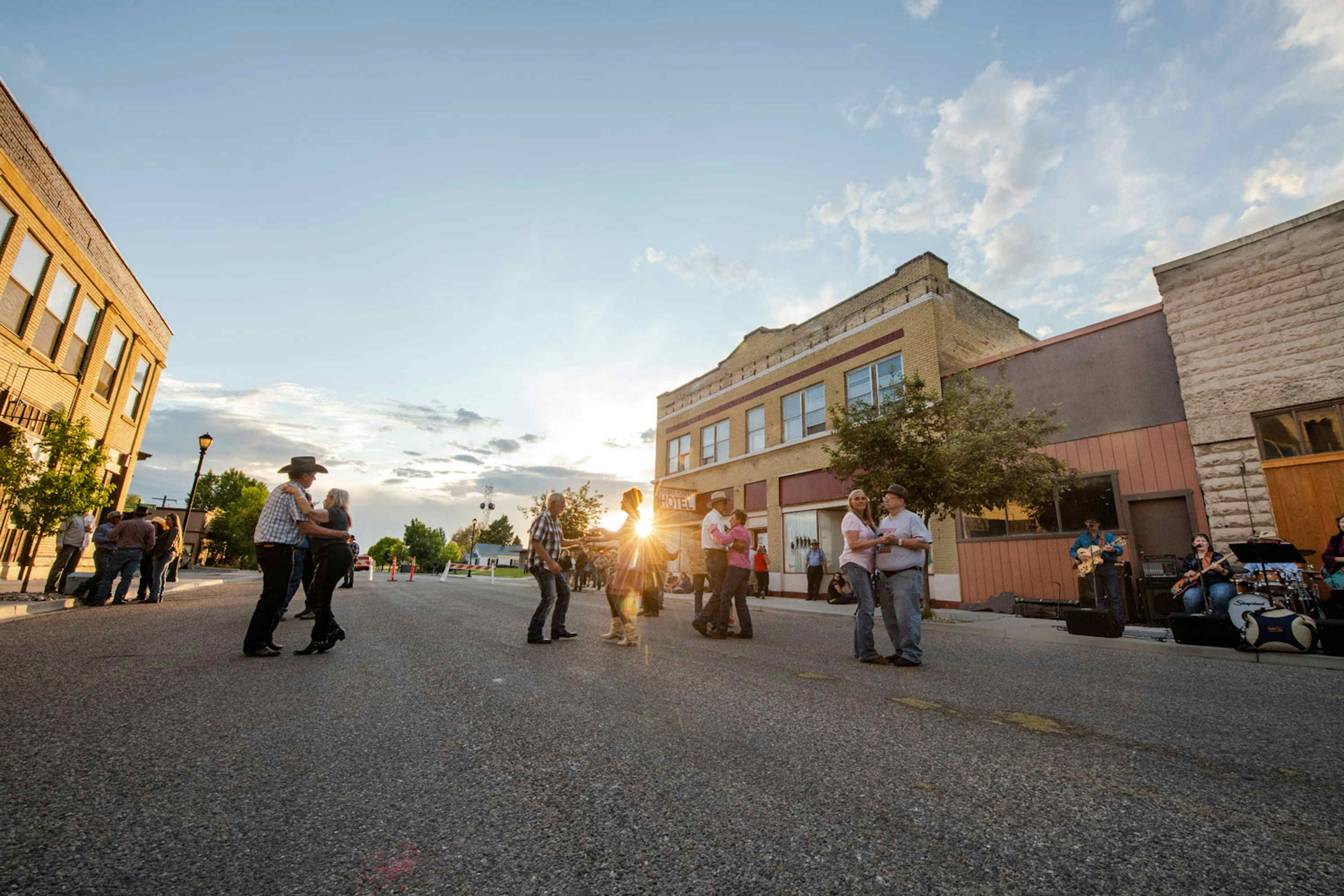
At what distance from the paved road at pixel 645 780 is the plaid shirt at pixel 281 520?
1070 mm

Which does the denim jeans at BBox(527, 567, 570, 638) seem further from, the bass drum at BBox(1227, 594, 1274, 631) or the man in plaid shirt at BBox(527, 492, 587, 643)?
the bass drum at BBox(1227, 594, 1274, 631)

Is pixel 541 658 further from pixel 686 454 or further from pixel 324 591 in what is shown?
pixel 686 454

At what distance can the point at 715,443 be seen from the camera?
26609mm

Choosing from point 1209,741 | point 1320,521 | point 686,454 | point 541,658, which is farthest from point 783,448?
point 1209,741

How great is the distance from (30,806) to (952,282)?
69.3 ft

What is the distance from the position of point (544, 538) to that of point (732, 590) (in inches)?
101

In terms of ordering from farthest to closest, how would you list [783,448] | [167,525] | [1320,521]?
[783,448] → [167,525] → [1320,521]

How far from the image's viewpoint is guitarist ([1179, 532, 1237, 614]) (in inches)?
333

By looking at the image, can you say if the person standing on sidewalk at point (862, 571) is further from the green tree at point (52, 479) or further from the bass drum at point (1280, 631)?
the green tree at point (52, 479)

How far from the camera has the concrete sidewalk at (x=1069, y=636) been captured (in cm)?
635

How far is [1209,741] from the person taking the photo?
10.6ft

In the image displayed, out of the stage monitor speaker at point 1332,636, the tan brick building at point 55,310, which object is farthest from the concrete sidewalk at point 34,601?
the stage monitor speaker at point 1332,636

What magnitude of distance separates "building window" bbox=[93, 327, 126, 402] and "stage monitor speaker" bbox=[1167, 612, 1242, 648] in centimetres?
2413

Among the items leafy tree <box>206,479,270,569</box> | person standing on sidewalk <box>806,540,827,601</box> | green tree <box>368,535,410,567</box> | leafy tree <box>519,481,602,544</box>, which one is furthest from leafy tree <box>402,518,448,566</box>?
person standing on sidewalk <box>806,540,827,601</box>
